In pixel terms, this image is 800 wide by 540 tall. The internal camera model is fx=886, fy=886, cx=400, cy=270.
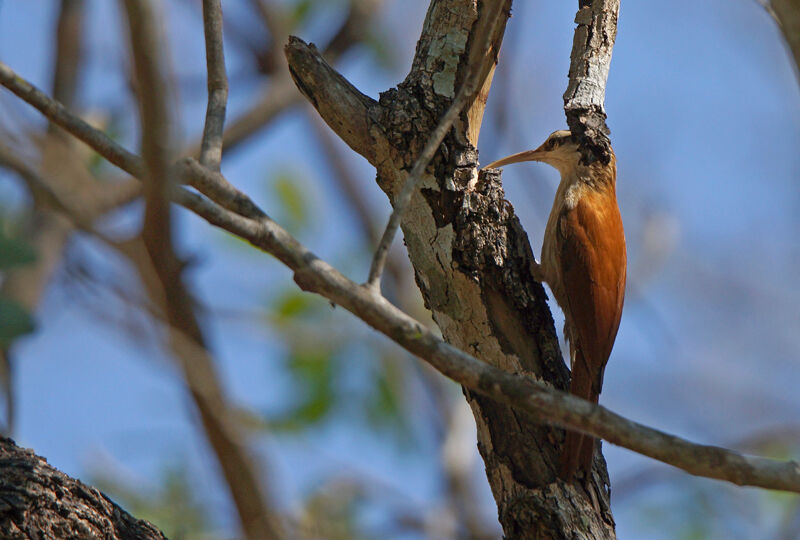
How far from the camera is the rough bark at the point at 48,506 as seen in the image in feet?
A: 7.98

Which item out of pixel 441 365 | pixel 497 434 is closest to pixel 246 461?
Result: pixel 441 365

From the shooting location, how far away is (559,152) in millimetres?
4430

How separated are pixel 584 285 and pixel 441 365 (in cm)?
202

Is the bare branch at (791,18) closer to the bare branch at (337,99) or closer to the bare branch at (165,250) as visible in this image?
the bare branch at (165,250)

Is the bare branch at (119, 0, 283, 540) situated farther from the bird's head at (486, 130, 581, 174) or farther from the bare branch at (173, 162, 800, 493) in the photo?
the bird's head at (486, 130, 581, 174)

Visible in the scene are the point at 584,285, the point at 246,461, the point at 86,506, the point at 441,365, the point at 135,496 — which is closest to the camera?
the point at 246,461

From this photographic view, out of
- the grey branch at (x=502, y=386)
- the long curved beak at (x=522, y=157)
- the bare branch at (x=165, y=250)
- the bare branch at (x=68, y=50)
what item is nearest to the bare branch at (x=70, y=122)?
the grey branch at (x=502, y=386)

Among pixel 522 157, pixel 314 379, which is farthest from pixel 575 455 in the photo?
pixel 314 379

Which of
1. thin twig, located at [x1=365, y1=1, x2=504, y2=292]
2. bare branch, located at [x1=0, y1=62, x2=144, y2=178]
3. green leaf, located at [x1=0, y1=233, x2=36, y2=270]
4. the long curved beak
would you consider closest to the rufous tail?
thin twig, located at [x1=365, y1=1, x2=504, y2=292]

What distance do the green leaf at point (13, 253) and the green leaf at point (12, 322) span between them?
11 centimetres

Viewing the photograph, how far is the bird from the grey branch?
125cm

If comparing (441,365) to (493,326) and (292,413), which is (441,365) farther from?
(292,413)

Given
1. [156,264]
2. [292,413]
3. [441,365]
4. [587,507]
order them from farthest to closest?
[292,413]
[587,507]
[441,365]
[156,264]

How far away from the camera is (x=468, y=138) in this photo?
311 centimetres
